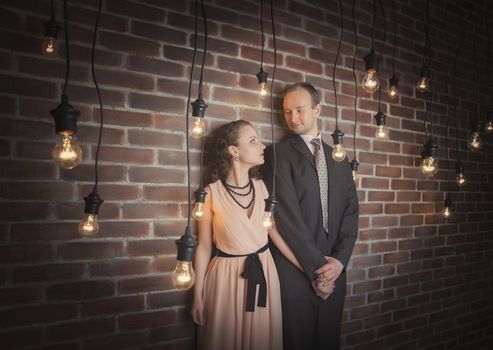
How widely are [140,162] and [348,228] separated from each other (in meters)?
1.13

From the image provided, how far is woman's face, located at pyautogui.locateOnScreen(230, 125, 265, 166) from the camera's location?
1742 mm

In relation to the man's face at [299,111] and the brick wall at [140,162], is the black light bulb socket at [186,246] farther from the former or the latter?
the man's face at [299,111]

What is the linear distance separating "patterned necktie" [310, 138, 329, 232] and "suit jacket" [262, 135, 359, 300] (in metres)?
0.02

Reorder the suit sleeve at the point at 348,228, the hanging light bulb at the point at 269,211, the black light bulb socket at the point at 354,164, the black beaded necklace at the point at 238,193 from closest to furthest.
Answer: the hanging light bulb at the point at 269,211
the black beaded necklace at the point at 238,193
the suit sleeve at the point at 348,228
the black light bulb socket at the point at 354,164

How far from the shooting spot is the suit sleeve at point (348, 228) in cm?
195

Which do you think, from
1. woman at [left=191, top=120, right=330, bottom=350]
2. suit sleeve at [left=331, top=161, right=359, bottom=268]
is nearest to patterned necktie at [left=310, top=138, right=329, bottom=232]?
suit sleeve at [left=331, top=161, right=359, bottom=268]

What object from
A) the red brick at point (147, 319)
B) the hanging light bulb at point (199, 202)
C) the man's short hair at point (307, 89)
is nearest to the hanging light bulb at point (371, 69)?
the man's short hair at point (307, 89)

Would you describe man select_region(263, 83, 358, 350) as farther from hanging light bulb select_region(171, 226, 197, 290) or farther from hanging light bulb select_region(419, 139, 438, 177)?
hanging light bulb select_region(171, 226, 197, 290)

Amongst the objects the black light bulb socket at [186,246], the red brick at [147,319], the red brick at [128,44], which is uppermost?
the red brick at [128,44]

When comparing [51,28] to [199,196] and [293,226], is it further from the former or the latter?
[293,226]

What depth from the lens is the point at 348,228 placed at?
200cm

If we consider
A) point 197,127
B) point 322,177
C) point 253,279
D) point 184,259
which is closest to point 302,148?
point 322,177

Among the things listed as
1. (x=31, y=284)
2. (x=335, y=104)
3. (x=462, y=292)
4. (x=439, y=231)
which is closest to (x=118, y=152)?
(x=31, y=284)

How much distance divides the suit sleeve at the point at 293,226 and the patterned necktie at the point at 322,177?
16cm
